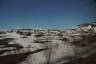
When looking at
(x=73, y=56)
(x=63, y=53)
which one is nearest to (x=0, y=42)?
(x=63, y=53)

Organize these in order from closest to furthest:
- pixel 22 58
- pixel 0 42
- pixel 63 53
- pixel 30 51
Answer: pixel 22 58, pixel 63 53, pixel 30 51, pixel 0 42

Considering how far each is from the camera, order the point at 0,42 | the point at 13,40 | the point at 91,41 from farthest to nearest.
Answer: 1. the point at 91,41
2. the point at 13,40
3. the point at 0,42

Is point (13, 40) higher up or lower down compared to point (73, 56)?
higher up

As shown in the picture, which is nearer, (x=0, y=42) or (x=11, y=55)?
(x=11, y=55)

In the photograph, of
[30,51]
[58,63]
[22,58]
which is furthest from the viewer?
[30,51]

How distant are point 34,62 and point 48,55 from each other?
526 mm

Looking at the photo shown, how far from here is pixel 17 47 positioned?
4.21 metres

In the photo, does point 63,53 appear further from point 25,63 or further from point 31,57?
point 25,63

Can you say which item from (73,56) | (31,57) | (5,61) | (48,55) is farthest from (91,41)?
(5,61)

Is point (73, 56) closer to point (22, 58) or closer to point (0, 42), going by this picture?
point (22, 58)

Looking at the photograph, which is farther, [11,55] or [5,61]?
[11,55]

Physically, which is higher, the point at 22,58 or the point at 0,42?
the point at 0,42

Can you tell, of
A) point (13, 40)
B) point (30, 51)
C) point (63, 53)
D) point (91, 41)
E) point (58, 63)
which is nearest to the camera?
point (58, 63)

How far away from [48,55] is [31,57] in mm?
545
